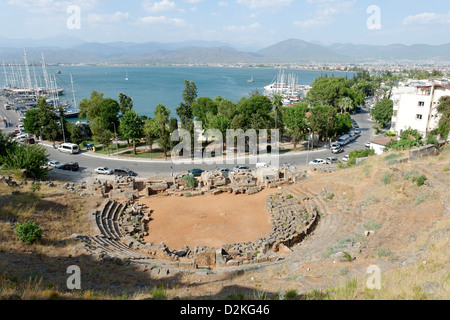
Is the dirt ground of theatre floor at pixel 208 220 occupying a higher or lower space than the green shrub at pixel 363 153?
lower

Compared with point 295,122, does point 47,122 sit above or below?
→ above

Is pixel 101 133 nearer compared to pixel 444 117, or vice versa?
pixel 444 117

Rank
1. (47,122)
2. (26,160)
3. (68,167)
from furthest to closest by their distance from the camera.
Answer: (47,122), (68,167), (26,160)

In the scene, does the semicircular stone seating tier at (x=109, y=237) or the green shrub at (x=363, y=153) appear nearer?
the semicircular stone seating tier at (x=109, y=237)

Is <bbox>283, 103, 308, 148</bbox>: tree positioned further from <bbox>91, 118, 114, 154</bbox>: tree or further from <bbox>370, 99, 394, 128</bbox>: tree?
<bbox>91, 118, 114, 154</bbox>: tree

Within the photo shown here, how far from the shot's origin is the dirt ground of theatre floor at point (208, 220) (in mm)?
20484

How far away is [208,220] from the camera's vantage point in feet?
75.6

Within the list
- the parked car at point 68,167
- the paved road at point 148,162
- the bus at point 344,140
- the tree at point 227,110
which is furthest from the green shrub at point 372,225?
the parked car at point 68,167

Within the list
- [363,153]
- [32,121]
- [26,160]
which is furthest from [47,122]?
[363,153]

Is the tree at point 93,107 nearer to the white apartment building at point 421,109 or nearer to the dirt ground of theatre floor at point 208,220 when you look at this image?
the dirt ground of theatre floor at point 208,220

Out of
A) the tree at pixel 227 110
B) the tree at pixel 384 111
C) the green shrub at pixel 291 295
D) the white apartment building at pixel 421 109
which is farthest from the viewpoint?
the tree at pixel 384 111

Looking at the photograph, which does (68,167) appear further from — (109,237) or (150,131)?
(109,237)

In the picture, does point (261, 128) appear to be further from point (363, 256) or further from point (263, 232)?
point (363, 256)

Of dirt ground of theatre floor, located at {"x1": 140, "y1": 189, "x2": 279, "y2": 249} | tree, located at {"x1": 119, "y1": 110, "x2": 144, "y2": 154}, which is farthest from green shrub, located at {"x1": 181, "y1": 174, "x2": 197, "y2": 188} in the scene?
tree, located at {"x1": 119, "y1": 110, "x2": 144, "y2": 154}
